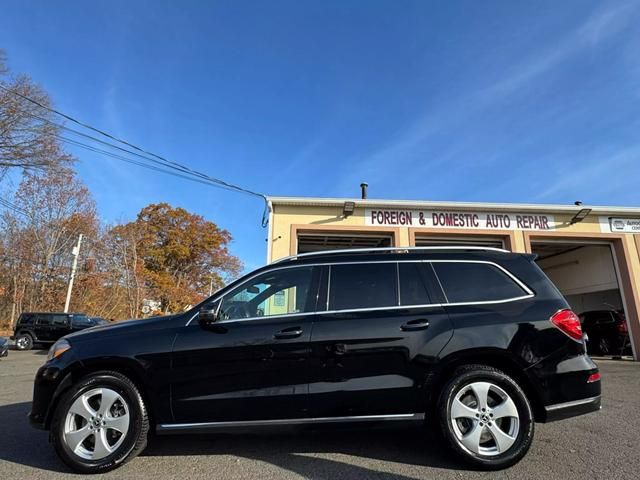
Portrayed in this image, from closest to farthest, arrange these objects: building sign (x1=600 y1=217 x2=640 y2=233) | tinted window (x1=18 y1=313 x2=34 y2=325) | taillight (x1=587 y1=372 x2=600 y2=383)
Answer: taillight (x1=587 y1=372 x2=600 y2=383) → building sign (x1=600 y1=217 x2=640 y2=233) → tinted window (x1=18 y1=313 x2=34 y2=325)

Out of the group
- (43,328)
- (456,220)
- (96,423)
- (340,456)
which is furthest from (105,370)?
(43,328)

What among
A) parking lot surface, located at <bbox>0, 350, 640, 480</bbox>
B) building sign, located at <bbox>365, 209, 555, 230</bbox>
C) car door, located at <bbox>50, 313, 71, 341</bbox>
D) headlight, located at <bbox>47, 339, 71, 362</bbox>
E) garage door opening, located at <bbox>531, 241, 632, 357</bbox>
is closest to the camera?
parking lot surface, located at <bbox>0, 350, 640, 480</bbox>

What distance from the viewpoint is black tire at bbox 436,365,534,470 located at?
10.5 ft

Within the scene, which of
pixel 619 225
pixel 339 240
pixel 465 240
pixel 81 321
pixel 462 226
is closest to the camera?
pixel 462 226

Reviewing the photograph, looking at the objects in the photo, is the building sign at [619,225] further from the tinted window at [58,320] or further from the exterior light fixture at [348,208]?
the tinted window at [58,320]

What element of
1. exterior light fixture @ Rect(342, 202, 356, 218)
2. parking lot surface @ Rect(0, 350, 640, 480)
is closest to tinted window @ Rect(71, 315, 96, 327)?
exterior light fixture @ Rect(342, 202, 356, 218)

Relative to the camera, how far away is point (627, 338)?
14.6 metres

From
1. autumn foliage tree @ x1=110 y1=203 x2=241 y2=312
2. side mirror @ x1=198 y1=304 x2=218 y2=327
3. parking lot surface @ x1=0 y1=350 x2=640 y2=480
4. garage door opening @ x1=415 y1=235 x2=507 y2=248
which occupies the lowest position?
parking lot surface @ x1=0 y1=350 x2=640 y2=480

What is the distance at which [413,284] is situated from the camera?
12.2 ft

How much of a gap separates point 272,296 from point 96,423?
181 centimetres

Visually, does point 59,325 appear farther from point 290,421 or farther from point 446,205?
point 290,421

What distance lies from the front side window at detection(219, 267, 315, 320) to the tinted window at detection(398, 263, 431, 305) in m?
0.85

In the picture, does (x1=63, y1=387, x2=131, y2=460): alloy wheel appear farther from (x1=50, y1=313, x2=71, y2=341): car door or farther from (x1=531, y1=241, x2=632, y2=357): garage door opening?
(x1=50, y1=313, x2=71, y2=341): car door

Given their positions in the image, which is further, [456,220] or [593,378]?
[456,220]
